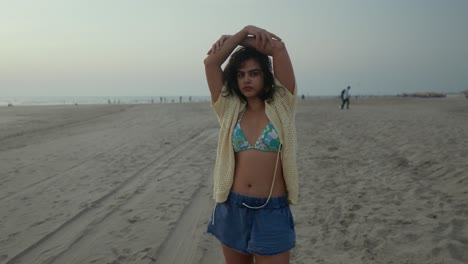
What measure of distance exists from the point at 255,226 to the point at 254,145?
53cm

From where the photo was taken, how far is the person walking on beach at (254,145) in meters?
2.09

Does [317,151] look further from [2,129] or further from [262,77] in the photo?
[2,129]

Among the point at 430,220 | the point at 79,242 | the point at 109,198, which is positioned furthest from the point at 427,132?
the point at 79,242

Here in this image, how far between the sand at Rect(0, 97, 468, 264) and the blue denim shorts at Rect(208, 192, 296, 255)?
1713mm

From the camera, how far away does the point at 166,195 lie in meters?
5.89

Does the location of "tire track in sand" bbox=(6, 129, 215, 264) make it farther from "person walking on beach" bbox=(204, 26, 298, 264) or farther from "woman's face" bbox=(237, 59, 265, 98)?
"woman's face" bbox=(237, 59, 265, 98)

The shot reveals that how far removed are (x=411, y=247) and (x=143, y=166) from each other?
623 cm

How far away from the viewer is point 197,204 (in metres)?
5.46

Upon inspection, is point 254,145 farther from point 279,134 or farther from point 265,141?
point 279,134

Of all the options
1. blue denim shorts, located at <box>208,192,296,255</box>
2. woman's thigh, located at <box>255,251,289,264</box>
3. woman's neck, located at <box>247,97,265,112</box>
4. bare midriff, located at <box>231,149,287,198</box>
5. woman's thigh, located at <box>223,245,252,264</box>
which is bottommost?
woman's thigh, located at <box>223,245,252,264</box>

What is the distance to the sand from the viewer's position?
3.81m

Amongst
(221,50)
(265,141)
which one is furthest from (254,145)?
(221,50)

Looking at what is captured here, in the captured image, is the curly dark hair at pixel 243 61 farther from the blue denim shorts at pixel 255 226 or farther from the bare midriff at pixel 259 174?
the blue denim shorts at pixel 255 226

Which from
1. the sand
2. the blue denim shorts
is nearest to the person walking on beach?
the blue denim shorts
